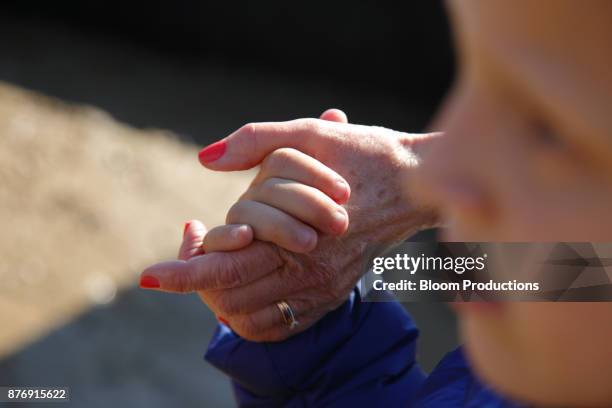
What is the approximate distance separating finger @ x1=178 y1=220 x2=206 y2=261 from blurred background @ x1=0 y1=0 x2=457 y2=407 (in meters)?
1.03

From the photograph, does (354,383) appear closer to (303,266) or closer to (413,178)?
(303,266)

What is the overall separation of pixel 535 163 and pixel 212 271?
1.98 ft

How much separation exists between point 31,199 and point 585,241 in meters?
3.22

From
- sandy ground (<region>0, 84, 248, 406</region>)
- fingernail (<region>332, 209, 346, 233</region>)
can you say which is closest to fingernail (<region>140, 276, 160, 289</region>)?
fingernail (<region>332, 209, 346, 233</region>)

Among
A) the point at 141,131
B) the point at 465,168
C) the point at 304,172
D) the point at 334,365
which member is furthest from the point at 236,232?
the point at 141,131

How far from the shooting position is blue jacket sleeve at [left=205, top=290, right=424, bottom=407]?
1.06 m

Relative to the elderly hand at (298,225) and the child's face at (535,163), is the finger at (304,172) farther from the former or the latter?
the child's face at (535,163)

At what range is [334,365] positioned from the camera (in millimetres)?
1071

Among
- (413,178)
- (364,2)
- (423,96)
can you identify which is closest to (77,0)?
(364,2)

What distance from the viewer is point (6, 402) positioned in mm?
2602

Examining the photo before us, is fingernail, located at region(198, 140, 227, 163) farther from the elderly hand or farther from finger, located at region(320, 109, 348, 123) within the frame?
finger, located at region(320, 109, 348, 123)

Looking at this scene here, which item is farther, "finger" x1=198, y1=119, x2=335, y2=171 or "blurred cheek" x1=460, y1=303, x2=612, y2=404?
"finger" x1=198, y1=119, x2=335, y2=171

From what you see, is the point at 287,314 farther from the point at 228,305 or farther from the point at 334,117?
the point at 334,117

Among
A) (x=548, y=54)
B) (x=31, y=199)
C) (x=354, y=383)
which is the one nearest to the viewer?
(x=548, y=54)
